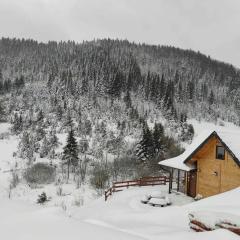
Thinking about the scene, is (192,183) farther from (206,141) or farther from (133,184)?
(133,184)

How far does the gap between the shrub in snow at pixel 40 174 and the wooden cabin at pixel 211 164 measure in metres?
22.6

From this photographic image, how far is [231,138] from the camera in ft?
81.4

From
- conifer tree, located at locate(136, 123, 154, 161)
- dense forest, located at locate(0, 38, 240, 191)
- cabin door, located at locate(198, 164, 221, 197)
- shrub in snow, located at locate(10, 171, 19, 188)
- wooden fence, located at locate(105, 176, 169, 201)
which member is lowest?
shrub in snow, located at locate(10, 171, 19, 188)

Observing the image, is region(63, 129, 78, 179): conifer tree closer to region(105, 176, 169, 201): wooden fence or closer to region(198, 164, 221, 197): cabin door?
region(105, 176, 169, 201): wooden fence

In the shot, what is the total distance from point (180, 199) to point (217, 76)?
164 metres

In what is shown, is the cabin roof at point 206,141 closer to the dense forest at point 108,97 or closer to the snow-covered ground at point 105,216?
the snow-covered ground at point 105,216

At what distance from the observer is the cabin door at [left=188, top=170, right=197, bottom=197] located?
27667 mm

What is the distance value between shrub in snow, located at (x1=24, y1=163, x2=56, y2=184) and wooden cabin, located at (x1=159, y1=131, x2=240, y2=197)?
22570mm

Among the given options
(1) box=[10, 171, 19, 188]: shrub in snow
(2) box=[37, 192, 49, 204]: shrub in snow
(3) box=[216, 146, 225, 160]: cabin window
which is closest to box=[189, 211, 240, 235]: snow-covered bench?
(3) box=[216, 146, 225, 160]: cabin window

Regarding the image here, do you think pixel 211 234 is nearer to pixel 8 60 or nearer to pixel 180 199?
pixel 180 199

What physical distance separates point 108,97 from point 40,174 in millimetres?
60860

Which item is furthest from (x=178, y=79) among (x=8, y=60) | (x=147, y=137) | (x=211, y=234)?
(x=211, y=234)

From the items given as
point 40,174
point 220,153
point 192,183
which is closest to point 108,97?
point 40,174

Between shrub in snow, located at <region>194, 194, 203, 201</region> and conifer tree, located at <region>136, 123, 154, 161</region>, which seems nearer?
shrub in snow, located at <region>194, 194, 203, 201</region>
